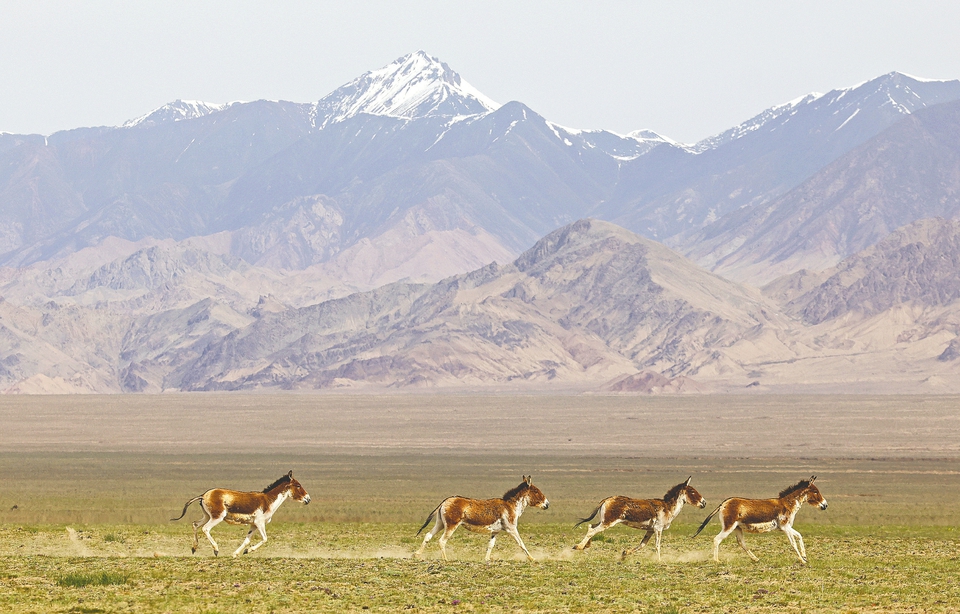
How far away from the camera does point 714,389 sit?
155m

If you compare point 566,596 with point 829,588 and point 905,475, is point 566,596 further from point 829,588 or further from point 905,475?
point 905,475

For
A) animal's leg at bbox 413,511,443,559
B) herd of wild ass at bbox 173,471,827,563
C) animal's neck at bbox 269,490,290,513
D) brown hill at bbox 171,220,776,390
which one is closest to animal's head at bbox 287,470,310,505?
herd of wild ass at bbox 173,471,827,563

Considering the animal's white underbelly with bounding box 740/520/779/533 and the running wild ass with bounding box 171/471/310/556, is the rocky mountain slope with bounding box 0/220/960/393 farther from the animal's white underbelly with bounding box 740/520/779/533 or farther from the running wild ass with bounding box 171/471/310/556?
the running wild ass with bounding box 171/471/310/556

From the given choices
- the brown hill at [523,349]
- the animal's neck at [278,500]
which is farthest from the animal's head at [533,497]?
the brown hill at [523,349]

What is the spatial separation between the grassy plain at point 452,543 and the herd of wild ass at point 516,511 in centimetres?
62

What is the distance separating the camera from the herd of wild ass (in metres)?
22.6

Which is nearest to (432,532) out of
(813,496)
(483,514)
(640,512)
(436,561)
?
(436,561)

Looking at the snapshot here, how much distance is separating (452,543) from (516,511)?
Result: 17.2 feet

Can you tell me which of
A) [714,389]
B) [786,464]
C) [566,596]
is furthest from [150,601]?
[714,389]

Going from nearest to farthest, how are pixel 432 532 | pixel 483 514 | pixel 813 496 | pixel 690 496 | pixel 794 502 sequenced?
1. pixel 483 514
2. pixel 432 532
3. pixel 794 502
4. pixel 690 496
5. pixel 813 496

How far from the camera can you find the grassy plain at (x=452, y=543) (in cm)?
1825

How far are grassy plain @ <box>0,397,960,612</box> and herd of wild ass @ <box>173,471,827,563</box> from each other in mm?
620

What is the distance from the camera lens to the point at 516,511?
2294 cm

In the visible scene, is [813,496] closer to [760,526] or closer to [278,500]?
[760,526]
